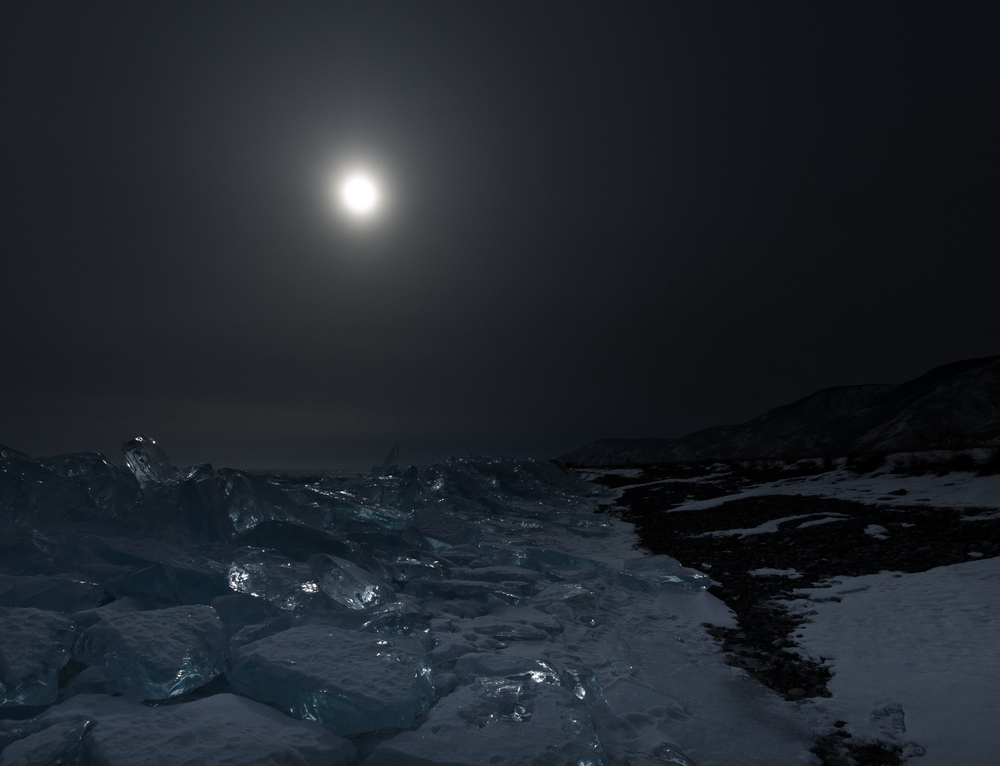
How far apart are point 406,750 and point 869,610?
5.56 metres

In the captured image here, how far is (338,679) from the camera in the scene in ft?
10.4

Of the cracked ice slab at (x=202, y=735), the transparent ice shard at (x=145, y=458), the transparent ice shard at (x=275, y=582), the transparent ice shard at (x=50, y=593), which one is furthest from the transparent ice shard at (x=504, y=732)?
the transparent ice shard at (x=145, y=458)

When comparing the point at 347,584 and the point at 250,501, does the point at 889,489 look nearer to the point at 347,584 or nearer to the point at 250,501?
the point at 347,584

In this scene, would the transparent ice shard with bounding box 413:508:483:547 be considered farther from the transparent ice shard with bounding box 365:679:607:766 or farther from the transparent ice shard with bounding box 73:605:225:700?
the transparent ice shard with bounding box 365:679:607:766

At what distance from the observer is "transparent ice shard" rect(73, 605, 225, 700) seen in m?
3.18

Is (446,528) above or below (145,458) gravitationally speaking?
below

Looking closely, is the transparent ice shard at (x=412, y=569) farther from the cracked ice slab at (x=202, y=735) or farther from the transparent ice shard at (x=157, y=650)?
the cracked ice slab at (x=202, y=735)

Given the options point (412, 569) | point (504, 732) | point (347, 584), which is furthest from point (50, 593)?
point (504, 732)

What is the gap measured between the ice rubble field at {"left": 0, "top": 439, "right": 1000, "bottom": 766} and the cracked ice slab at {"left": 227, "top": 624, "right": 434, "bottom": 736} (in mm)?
18

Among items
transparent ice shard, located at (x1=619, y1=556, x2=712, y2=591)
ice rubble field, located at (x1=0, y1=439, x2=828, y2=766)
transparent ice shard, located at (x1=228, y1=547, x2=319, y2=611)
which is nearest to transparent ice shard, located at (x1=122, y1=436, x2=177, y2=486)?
ice rubble field, located at (x1=0, y1=439, x2=828, y2=766)

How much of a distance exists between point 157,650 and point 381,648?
4.88 ft

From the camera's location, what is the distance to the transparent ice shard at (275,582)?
15.4ft

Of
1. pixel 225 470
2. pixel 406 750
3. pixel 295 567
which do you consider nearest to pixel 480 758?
pixel 406 750

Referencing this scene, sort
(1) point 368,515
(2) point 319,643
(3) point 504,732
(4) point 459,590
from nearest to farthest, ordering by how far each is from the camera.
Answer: (3) point 504,732
(2) point 319,643
(4) point 459,590
(1) point 368,515
